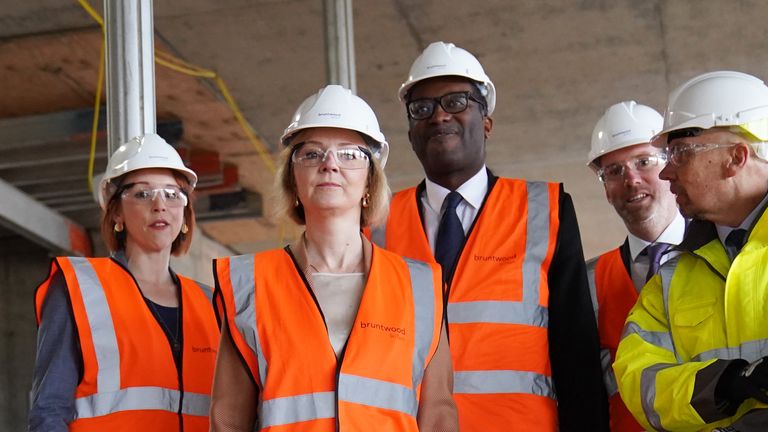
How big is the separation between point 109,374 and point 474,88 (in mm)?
1670

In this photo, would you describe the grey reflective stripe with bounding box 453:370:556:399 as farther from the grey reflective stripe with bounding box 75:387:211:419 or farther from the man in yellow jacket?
the grey reflective stripe with bounding box 75:387:211:419

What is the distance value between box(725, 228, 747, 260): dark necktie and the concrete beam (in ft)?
24.3

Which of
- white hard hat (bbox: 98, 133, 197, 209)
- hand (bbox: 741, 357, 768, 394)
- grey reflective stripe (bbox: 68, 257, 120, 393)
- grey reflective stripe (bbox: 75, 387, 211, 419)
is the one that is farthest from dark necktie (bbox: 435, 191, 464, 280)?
hand (bbox: 741, 357, 768, 394)

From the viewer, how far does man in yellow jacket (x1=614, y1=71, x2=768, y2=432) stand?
9.39ft

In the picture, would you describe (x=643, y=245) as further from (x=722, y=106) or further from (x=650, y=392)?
(x=650, y=392)

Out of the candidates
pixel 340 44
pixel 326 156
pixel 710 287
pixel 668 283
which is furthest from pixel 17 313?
pixel 710 287

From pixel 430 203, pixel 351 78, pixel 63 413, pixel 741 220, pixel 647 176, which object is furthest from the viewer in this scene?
pixel 351 78

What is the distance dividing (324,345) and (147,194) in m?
1.51

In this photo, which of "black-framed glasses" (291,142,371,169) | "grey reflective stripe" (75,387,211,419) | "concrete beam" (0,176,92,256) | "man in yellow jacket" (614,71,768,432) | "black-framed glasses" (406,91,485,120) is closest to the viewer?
"man in yellow jacket" (614,71,768,432)

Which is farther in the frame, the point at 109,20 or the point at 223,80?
the point at 223,80

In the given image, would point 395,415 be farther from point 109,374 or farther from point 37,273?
point 37,273

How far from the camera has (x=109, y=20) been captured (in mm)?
5023

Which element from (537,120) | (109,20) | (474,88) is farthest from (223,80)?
(474,88)

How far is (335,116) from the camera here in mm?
3580
